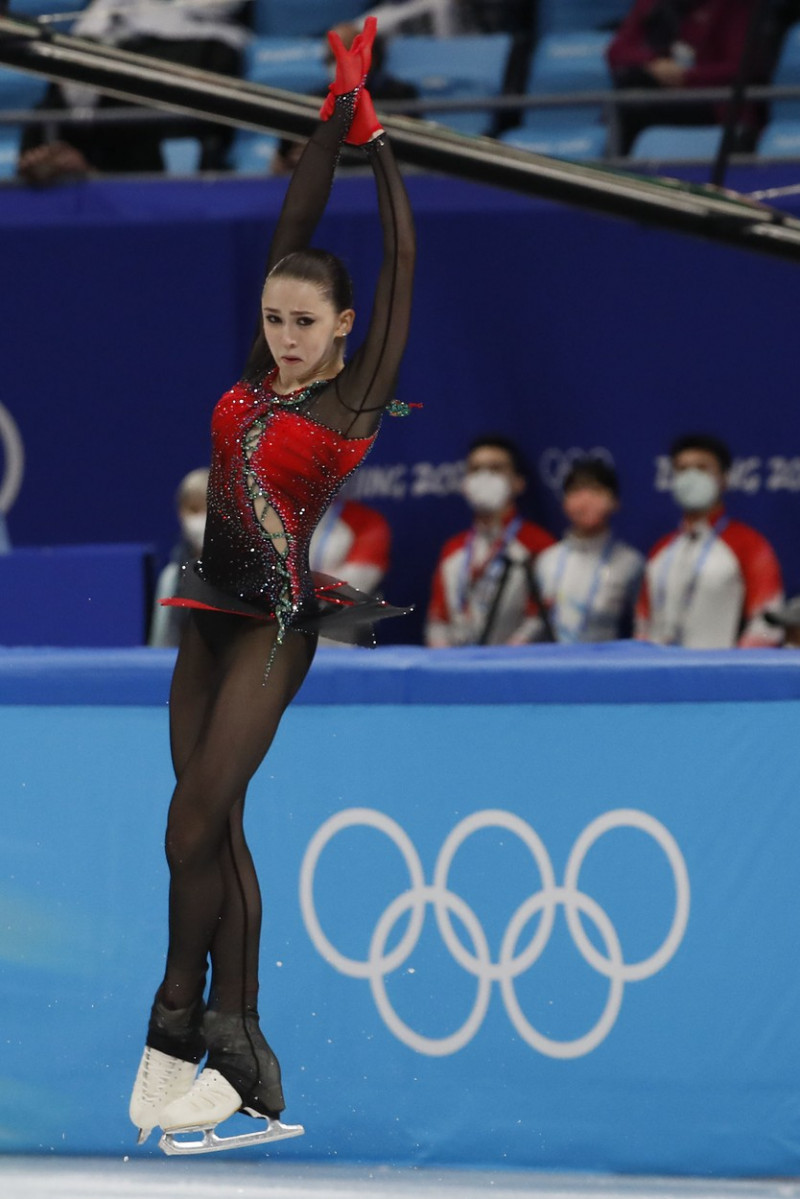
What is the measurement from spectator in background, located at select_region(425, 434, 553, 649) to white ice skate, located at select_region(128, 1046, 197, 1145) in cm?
425

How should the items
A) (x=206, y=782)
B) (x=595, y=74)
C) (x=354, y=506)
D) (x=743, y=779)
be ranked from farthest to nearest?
(x=595, y=74) → (x=354, y=506) → (x=743, y=779) → (x=206, y=782)

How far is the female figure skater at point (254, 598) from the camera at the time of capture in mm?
3826

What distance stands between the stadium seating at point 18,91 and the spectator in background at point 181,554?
97.8 inches

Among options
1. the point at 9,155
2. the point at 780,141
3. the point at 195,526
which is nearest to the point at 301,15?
the point at 9,155

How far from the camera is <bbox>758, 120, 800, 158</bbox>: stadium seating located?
347 inches

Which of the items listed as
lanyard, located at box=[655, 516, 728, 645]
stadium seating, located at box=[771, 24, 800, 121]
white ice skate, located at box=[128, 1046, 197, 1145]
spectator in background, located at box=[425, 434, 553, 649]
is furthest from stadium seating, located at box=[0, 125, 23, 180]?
white ice skate, located at box=[128, 1046, 197, 1145]

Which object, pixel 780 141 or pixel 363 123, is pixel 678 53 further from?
pixel 363 123

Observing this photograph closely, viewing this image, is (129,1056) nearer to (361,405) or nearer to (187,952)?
(187,952)

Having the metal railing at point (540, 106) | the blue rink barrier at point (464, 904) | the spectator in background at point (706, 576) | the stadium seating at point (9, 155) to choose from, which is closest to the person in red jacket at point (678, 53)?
the metal railing at point (540, 106)

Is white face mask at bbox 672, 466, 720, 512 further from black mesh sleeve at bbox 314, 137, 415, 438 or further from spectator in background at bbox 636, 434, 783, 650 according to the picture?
black mesh sleeve at bbox 314, 137, 415, 438

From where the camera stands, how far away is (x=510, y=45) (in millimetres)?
9578

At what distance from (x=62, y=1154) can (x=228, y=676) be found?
6.11ft

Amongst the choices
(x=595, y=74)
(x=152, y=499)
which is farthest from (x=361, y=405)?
(x=595, y=74)

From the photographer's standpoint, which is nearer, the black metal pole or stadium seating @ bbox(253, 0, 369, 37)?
the black metal pole
